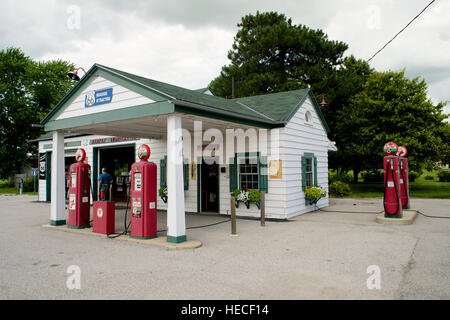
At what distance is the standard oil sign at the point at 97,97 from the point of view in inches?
324

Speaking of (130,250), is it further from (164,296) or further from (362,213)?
(362,213)

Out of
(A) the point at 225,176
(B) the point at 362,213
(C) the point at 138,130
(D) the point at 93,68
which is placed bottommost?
(B) the point at 362,213

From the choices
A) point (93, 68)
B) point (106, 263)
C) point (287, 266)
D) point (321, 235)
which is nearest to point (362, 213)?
point (321, 235)

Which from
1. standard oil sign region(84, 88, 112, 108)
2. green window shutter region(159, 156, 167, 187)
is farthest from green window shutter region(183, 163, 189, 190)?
standard oil sign region(84, 88, 112, 108)

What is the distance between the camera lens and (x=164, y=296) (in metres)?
4.16

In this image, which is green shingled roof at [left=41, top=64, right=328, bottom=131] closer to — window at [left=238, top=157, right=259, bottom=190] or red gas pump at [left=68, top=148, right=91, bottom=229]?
window at [left=238, top=157, right=259, bottom=190]

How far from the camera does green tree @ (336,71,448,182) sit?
19.4m

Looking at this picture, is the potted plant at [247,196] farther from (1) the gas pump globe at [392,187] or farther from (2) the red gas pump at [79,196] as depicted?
(2) the red gas pump at [79,196]

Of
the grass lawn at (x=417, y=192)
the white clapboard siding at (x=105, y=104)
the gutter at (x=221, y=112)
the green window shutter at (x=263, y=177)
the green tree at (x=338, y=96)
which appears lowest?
the grass lawn at (x=417, y=192)

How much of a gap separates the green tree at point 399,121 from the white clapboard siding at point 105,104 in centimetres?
1703

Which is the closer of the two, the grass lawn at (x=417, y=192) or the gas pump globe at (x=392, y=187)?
the gas pump globe at (x=392, y=187)

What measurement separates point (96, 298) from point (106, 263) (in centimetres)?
169

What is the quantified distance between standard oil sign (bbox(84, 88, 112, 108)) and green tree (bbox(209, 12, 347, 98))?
19.7 meters

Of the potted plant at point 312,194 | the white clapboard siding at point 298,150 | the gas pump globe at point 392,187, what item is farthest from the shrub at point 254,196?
the gas pump globe at point 392,187
